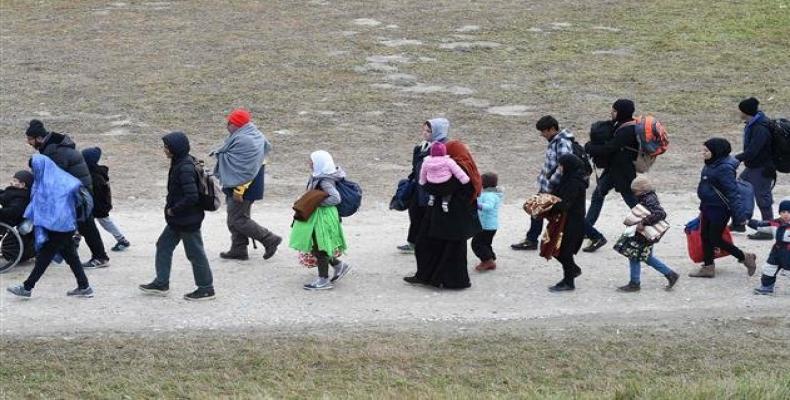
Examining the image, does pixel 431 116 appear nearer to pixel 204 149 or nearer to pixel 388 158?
pixel 388 158

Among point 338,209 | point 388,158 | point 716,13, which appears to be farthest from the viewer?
point 716,13

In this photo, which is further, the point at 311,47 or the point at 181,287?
the point at 311,47

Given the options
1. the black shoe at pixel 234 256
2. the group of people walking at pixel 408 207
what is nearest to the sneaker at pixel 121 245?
the group of people walking at pixel 408 207

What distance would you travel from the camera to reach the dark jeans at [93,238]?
1129 centimetres

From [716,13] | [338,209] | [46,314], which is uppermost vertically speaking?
[716,13]

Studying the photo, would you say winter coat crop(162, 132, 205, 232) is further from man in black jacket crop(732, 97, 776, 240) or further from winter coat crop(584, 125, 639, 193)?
man in black jacket crop(732, 97, 776, 240)

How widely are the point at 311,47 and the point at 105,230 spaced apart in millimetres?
10043

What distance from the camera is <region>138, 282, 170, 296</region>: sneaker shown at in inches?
423

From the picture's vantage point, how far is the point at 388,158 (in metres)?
16.1

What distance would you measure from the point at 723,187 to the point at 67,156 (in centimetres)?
616

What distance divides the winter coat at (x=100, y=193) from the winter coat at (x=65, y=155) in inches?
18.2

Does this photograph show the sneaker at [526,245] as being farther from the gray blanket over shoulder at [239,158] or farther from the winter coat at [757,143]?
the gray blanket over shoulder at [239,158]

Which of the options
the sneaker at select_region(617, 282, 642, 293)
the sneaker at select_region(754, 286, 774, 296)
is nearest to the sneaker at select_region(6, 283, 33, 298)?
the sneaker at select_region(617, 282, 642, 293)

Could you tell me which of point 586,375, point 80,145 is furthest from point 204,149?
point 586,375
